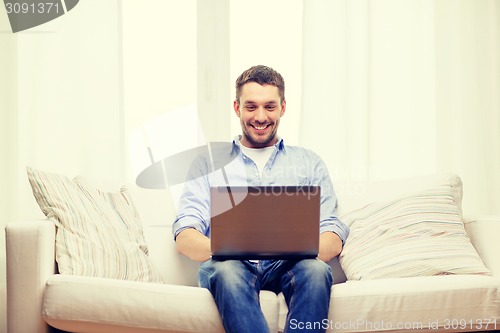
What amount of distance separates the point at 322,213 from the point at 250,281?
0.50m

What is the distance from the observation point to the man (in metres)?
1.75

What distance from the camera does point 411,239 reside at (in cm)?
222

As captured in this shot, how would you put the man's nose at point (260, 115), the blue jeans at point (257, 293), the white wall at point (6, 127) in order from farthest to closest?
the white wall at point (6, 127) < the man's nose at point (260, 115) < the blue jeans at point (257, 293)

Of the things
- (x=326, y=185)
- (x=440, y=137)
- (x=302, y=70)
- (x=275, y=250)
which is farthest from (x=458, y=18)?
(x=275, y=250)

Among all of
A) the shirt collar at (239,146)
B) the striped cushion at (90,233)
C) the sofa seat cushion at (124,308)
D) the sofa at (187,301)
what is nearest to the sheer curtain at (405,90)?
the shirt collar at (239,146)

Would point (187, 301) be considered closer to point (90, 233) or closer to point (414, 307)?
point (90, 233)

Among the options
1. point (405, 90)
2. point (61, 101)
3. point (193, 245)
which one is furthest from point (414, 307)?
point (61, 101)

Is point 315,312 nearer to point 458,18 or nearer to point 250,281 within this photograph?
point 250,281

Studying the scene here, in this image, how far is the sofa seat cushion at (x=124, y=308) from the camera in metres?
1.82

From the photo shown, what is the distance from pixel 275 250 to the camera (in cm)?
179

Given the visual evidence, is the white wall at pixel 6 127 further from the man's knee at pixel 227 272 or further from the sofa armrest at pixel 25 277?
the man's knee at pixel 227 272

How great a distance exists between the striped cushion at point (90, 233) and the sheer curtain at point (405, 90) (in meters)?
1.31

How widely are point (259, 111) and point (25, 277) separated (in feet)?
3.26

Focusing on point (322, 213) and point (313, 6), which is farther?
point (313, 6)
